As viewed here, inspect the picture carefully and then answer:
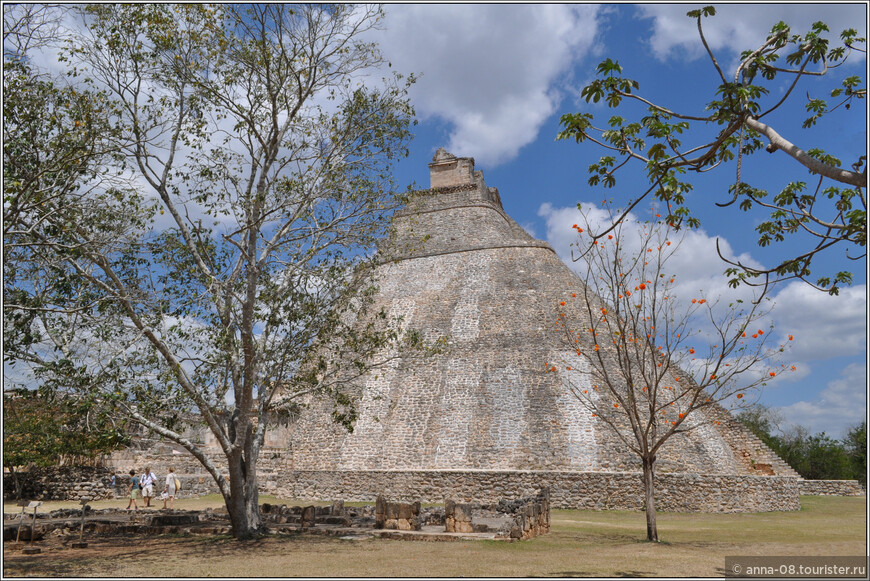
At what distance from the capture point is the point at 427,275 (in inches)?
1188

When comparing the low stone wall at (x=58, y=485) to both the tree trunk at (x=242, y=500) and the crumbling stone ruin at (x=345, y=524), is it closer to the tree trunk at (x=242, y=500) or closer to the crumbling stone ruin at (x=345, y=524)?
the crumbling stone ruin at (x=345, y=524)

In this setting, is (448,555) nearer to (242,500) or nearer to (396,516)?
(396,516)

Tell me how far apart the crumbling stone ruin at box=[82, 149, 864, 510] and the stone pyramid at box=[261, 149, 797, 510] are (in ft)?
0.15

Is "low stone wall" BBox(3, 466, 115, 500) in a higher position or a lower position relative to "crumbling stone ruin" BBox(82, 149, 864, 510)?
lower

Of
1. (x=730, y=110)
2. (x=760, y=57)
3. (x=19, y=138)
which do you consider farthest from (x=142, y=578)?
(x=760, y=57)

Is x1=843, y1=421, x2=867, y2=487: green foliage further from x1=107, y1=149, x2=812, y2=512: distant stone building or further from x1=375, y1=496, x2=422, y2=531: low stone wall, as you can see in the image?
x1=375, y1=496, x2=422, y2=531: low stone wall

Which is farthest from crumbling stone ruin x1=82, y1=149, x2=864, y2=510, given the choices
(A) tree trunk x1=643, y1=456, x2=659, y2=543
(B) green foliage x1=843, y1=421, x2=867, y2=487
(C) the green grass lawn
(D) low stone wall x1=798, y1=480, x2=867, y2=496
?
(B) green foliage x1=843, y1=421, x2=867, y2=487

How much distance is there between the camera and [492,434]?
21.8 m

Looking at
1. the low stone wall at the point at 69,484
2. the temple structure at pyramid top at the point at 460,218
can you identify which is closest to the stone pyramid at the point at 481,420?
the temple structure at pyramid top at the point at 460,218

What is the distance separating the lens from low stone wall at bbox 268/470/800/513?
18562 millimetres

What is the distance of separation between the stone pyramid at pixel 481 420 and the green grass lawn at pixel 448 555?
22.4ft

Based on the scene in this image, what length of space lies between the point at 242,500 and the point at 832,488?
2567cm

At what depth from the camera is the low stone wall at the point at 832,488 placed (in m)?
26.2

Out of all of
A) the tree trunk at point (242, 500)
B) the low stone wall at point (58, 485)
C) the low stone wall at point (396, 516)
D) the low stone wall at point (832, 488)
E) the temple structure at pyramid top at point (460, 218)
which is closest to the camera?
the tree trunk at point (242, 500)
